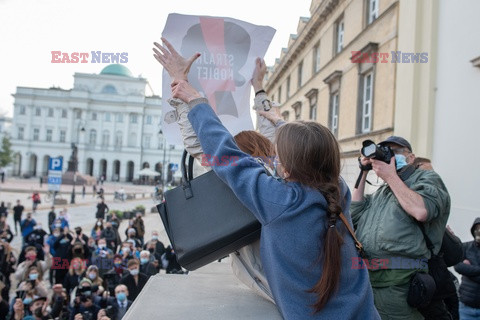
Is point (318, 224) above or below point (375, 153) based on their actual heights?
below

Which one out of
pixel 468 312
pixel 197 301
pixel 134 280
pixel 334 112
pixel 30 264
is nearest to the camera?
pixel 197 301

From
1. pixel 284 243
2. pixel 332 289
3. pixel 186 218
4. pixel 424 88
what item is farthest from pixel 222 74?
pixel 424 88

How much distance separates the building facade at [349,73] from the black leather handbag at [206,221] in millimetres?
7207

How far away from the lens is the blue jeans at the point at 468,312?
4.12m

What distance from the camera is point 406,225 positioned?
2.24m

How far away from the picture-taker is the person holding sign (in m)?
1.44

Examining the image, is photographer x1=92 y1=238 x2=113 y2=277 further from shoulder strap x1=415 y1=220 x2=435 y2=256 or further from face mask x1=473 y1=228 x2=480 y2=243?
shoulder strap x1=415 y1=220 x2=435 y2=256

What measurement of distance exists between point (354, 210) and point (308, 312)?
131 cm

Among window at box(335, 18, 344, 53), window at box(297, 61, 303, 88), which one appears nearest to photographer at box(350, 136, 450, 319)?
window at box(335, 18, 344, 53)

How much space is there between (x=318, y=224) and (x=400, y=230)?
3.36ft

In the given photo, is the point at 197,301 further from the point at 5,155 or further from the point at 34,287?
the point at 5,155

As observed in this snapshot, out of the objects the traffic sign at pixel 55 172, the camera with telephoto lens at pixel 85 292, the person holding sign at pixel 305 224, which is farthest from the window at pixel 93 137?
the person holding sign at pixel 305 224

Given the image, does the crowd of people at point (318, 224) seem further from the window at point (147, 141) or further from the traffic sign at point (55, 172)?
the window at point (147, 141)

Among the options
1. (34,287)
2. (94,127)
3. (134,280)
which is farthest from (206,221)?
(94,127)
